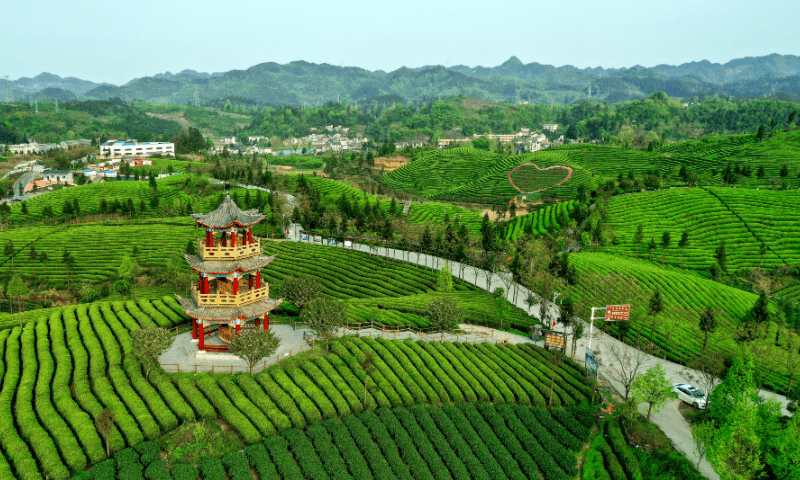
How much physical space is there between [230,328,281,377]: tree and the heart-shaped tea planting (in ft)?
320

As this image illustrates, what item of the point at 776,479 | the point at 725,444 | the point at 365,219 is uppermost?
the point at 365,219

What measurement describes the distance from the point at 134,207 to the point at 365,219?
4899 centimetres

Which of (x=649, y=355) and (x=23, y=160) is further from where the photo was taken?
(x=23, y=160)

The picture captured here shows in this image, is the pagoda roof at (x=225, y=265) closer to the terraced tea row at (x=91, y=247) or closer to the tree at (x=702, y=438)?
the tree at (x=702, y=438)

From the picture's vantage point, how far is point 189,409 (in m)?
25.3

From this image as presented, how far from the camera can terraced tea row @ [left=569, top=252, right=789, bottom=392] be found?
39.2m

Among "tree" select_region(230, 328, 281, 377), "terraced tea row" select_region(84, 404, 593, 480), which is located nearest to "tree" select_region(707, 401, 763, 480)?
"terraced tea row" select_region(84, 404, 593, 480)

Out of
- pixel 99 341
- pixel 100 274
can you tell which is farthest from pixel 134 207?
pixel 99 341

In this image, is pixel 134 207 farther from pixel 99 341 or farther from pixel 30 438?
pixel 30 438

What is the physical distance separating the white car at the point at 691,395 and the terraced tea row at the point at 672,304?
556cm

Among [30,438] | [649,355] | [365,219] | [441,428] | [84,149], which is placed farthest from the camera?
[84,149]

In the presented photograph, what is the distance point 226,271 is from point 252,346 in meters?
5.51

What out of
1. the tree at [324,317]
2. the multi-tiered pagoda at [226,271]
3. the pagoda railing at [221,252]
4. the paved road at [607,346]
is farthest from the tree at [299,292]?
the paved road at [607,346]

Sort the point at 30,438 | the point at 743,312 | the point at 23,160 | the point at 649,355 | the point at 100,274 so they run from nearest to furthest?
the point at 30,438, the point at 649,355, the point at 743,312, the point at 100,274, the point at 23,160
